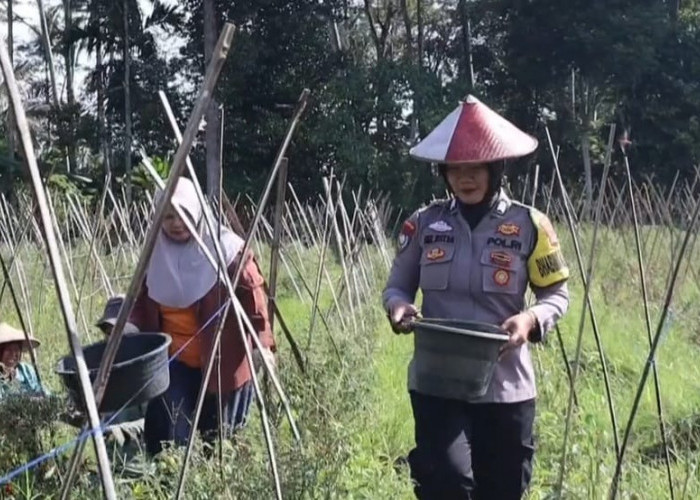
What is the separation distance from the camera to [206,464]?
7.72 ft

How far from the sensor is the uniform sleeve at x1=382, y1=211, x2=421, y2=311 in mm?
2283

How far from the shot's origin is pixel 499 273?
215 cm

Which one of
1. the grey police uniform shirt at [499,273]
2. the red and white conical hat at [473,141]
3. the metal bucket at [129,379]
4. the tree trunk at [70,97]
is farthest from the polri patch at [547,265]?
the tree trunk at [70,97]

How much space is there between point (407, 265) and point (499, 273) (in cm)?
25

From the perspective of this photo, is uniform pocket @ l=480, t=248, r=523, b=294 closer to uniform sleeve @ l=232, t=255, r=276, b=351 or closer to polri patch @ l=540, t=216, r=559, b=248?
polri patch @ l=540, t=216, r=559, b=248

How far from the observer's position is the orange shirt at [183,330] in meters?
2.88

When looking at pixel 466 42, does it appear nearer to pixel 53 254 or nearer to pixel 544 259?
pixel 544 259

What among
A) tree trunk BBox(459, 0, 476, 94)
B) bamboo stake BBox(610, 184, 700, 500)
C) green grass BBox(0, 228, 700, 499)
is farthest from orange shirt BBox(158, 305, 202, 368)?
tree trunk BBox(459, 0, 476, 94)

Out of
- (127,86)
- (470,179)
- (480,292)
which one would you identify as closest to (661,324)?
(480,292)

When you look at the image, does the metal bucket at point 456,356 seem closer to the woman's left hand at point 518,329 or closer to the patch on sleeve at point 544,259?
the woman's left hand at point 518,329

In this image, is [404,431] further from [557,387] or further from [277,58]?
[277,58]

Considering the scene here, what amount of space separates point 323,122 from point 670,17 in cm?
725

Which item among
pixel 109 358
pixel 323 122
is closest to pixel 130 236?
pixel 109 358

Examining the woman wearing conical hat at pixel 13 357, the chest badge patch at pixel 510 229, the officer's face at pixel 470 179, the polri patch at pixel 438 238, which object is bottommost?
the woman wearing conical hat at pixel 13 357
